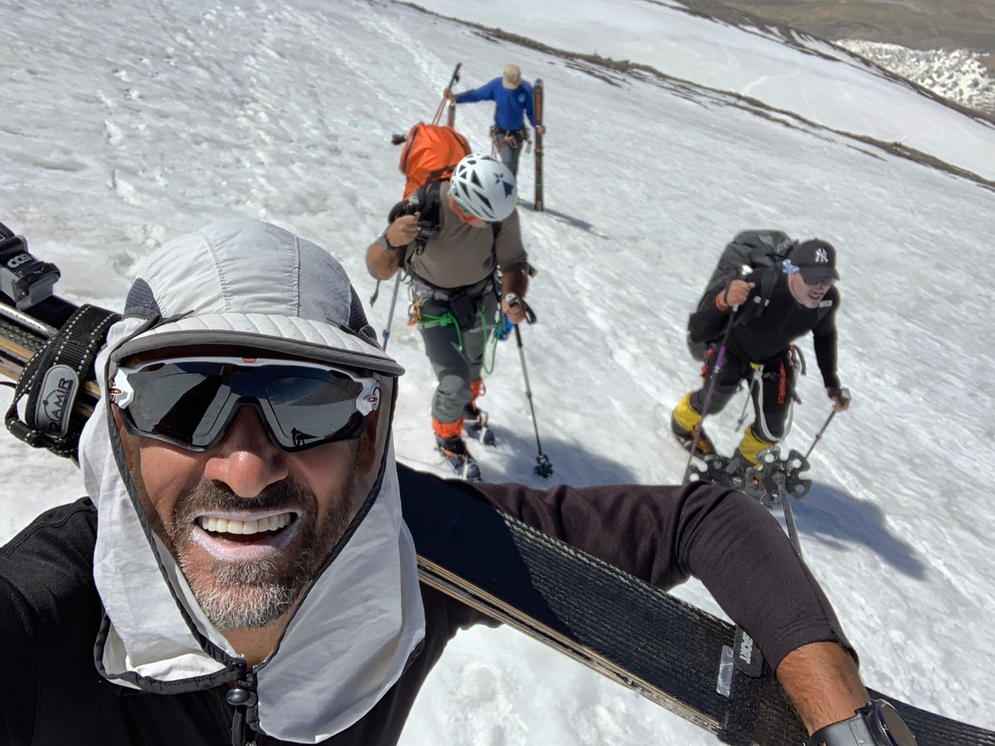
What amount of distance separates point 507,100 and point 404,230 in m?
6.80

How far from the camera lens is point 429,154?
181 inches

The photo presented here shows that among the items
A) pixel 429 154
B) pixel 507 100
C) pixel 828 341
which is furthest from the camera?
pixel 507 100

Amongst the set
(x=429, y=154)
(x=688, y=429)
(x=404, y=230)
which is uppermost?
(x=429, y=154)

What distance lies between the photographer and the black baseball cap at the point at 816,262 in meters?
Result: 4.37

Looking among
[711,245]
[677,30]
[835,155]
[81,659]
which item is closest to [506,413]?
Answer: [81,659]

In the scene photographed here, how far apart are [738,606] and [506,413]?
409cm

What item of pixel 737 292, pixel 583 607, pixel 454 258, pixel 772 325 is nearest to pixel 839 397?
pixel 772 325

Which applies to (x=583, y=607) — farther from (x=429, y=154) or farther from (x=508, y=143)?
(x=508, y=143)

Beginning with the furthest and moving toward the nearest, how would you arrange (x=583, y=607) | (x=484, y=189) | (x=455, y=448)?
(x=455, y=448), (x=484, y=189), (x=583, y=607)

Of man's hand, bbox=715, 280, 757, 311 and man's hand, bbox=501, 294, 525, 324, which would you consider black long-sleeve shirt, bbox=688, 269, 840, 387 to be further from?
man's hand, bbox=501, 294, 525, 324

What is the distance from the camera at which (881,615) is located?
15.4 ft

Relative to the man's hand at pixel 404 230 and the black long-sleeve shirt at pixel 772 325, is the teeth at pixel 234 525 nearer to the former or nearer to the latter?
the man's hand at pixel 404 230

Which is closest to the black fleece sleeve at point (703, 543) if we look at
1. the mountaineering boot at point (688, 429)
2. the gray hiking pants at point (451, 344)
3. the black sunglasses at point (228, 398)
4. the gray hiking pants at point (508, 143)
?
the black sunglasses at point (228, 398)

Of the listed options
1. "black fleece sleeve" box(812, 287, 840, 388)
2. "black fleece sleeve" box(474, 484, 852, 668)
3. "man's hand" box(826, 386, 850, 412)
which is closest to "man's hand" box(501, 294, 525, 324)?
"black fleece sleeve" box(812, 287, 840, 388)
